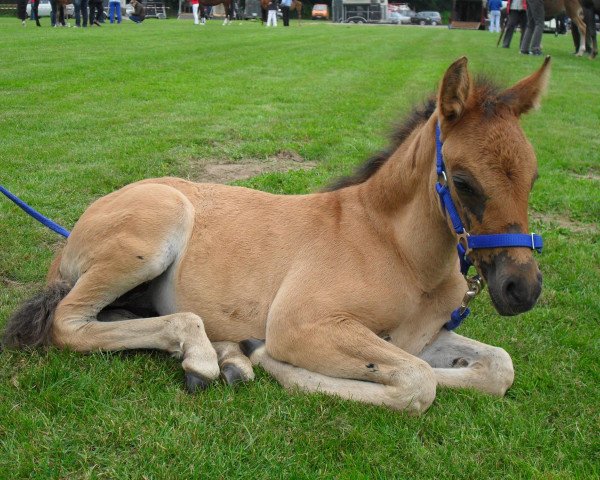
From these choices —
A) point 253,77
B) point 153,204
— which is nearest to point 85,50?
point 253,77

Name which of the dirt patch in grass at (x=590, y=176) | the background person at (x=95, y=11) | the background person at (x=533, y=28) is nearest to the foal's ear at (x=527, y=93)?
the dirt patch in grass at (x=590, y=176)

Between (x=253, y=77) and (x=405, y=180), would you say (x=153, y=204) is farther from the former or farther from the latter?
(x=253, y=77)

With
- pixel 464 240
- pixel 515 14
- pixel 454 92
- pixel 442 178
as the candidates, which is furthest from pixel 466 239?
pixel 515 14

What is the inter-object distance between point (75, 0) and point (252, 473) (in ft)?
119

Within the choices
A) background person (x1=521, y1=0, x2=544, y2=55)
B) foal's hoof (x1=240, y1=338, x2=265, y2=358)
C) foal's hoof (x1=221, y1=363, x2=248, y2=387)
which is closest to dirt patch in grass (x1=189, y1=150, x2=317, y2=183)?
foal's hoof (x1=240, y1=338, x2=265, y2=358)

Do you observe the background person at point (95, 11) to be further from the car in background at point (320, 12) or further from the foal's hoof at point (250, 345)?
the car in background at point (320, 12)

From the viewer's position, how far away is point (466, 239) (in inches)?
136

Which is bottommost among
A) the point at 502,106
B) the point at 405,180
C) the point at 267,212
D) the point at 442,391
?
the point at 442,391

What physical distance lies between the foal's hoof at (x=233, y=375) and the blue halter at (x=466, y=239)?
1281mm

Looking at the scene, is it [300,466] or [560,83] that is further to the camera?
[560,83]

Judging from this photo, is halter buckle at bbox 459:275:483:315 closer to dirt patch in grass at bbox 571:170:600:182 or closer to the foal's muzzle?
the foal's muzzle

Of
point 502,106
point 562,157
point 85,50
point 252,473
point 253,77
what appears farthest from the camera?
point 85,50

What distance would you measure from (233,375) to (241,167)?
16.0ft

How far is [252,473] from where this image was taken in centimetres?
297
